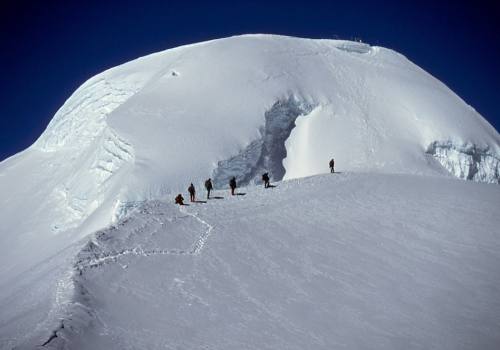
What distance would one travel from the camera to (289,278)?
14555 millimetres

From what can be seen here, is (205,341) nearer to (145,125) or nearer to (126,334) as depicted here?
(126,334)

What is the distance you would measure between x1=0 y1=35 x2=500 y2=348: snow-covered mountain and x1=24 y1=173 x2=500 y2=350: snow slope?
827 centimetres

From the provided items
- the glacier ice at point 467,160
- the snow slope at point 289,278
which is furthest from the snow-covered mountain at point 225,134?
the snow slope at point 289,278

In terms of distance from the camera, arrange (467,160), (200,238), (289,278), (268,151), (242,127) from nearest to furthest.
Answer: (289,278)
(200,238)
(242,127)
(268,151)
(467,160)

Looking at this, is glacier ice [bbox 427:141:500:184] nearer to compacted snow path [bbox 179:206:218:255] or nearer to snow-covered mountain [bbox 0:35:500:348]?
snow-covered mountain [bbox 0:35:500:348]

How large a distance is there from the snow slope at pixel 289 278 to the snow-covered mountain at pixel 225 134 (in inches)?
326

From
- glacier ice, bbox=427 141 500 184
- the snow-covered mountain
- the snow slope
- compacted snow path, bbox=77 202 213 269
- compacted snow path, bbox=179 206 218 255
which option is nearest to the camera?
the snow slope

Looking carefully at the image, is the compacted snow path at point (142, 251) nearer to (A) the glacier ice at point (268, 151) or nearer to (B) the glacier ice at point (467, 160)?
(A) the glacier ice at point (268, 151)

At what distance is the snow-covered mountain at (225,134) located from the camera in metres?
32.1

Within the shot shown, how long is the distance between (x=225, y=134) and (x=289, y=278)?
21.0m

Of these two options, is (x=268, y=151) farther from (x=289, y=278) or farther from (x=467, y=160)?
(x=289, y=278)

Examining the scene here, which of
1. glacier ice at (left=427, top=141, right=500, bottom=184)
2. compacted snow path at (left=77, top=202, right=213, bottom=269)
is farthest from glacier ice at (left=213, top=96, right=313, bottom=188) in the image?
compacted snow path at (left=77, top=202, right=213, bottom=269)

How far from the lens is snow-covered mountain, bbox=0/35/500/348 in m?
32.1

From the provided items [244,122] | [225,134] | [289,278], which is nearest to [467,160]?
[244,122]
